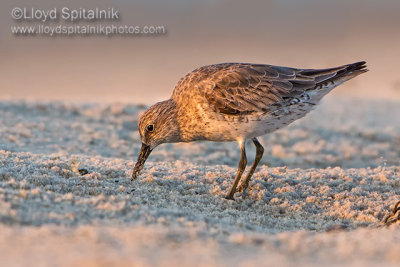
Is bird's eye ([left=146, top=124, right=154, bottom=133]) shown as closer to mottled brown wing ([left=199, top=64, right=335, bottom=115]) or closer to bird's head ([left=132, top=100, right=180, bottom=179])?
bird's head ([left=132, top=100, right=180, bottom=179])

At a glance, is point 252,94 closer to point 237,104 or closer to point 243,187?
point 237,104

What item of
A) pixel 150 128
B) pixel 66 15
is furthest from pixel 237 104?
pixel 66 15

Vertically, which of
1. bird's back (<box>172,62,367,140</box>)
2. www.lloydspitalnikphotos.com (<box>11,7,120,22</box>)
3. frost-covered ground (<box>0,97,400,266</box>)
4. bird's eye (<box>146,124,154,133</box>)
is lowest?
frost-covered ground (<box>0,97,400,266</box>)

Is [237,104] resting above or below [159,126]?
above

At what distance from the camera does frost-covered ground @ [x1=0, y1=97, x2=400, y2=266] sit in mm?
3852

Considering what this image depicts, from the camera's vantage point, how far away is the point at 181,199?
6.06 metres

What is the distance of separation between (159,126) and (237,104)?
1126mm

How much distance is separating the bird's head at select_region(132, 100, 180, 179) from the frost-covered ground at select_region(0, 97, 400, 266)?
1.23 feet

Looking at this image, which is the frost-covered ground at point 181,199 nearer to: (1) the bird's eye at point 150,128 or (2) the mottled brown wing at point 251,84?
(1) the bird's eye at point 150,128

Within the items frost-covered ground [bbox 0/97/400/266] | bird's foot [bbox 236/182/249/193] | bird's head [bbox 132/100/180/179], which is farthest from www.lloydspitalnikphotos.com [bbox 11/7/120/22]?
bird's foot [bbox 236/182/249/193]

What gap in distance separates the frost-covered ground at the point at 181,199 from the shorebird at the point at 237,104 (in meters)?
0.51

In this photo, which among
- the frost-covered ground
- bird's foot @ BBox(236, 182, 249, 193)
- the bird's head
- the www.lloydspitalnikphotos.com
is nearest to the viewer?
the frost-covered ground

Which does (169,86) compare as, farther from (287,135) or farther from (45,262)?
(45,262)

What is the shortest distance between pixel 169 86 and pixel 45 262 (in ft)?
48.8
